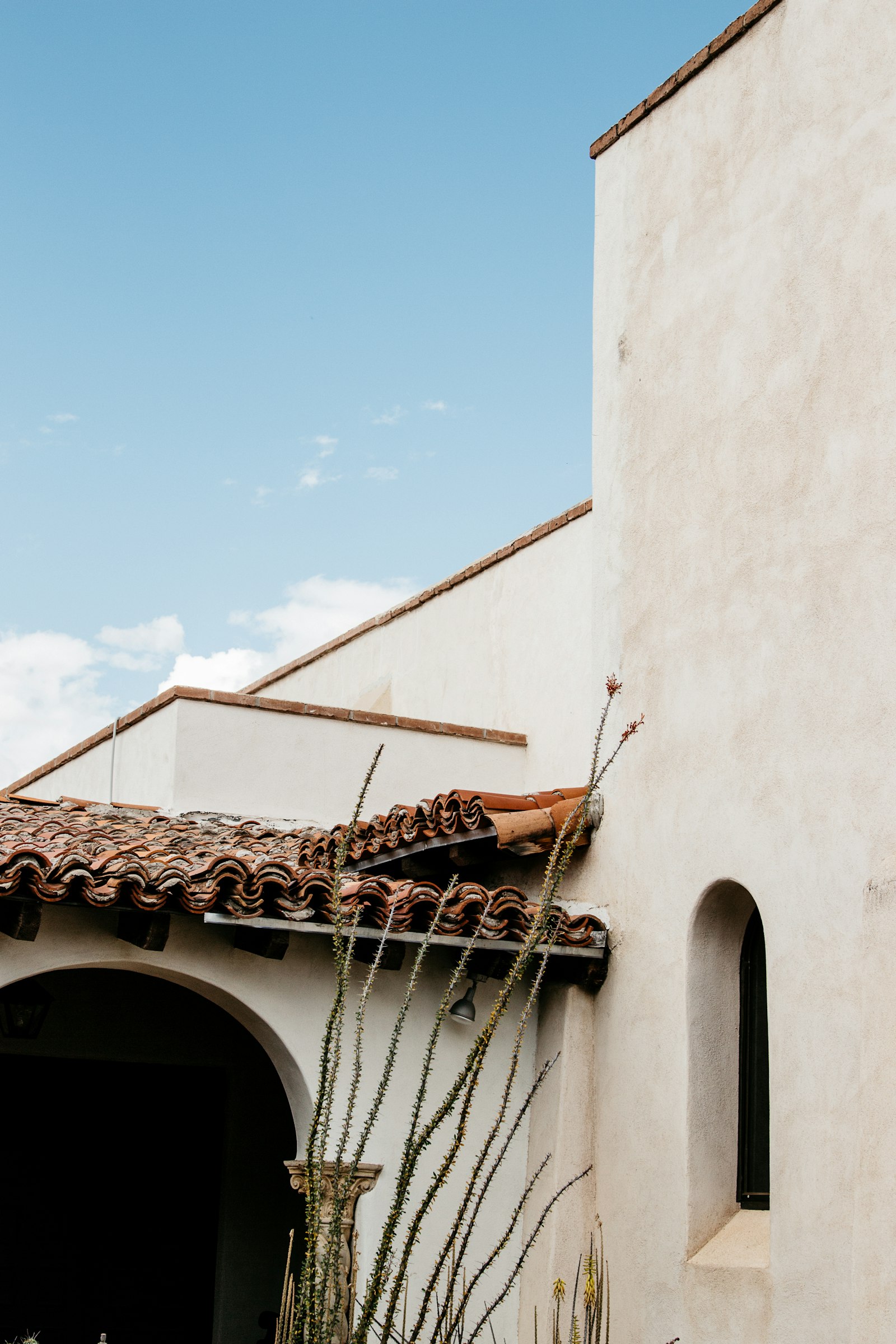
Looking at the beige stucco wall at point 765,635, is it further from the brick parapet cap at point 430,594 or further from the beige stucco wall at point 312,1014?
the brick parapet cap at point 430,594

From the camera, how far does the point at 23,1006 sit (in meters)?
7.93

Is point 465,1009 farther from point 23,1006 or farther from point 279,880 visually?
point 23,1006

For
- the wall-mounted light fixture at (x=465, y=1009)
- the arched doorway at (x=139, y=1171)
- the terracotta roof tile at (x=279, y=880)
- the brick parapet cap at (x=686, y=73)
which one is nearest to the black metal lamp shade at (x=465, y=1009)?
the wall-mounted light fixture at (x=465, y=1009)

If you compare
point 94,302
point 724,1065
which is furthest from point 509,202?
point 724,1065

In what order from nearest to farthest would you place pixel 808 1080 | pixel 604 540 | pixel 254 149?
pixel 808 1080 < pixel 604 540 < pixel 254 149

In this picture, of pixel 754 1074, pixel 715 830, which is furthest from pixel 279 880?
pixel 754 1074

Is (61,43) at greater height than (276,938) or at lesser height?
greater

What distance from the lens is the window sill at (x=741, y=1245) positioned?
6117mm

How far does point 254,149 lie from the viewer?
585 inches

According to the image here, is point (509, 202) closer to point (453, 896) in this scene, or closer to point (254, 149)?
point (254, 149)

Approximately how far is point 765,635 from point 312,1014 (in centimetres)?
280

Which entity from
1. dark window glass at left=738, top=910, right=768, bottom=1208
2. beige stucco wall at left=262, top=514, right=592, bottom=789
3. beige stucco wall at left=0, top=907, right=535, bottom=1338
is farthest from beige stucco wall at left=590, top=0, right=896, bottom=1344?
beige stucco wall at left=262, top=514, right=592, bottom=789

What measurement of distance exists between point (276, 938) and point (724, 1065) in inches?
83.3

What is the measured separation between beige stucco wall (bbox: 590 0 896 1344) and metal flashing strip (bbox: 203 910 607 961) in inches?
12.3
